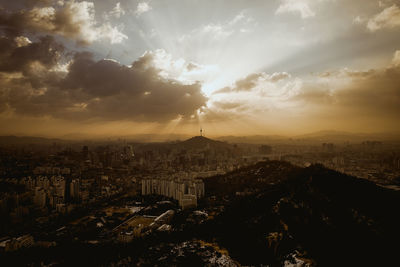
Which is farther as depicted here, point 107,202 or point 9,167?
point 9,167

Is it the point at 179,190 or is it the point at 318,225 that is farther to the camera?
the point at 179,190

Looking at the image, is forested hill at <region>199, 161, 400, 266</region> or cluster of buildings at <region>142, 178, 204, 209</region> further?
cluster of buildings at <region>142, 178, 204, 209</region>

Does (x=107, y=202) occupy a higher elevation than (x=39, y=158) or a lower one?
lower

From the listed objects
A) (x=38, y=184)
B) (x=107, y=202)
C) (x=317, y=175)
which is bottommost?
(x=107, y=202)

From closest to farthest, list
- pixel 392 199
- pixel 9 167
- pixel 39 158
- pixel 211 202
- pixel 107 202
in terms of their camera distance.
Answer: pixel 392 199 → pixel 211 202 → pixel 107 202 → pixel 9 167 → pixel 39 158

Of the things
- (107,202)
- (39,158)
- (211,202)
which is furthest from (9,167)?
(211,202)

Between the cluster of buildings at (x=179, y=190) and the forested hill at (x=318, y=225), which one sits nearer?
the forested hill at (x=318, y=225)

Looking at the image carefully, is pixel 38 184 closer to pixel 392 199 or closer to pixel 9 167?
pixel 9 167

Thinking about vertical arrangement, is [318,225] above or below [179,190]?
above
